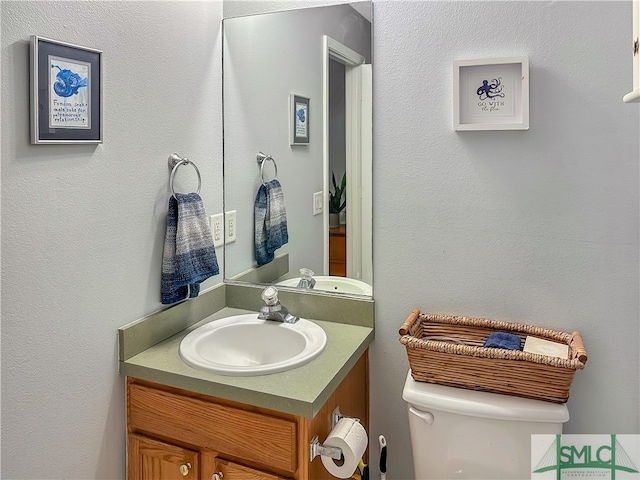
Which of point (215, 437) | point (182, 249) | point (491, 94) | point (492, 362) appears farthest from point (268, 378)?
point (491, 94)

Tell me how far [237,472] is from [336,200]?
893 mm

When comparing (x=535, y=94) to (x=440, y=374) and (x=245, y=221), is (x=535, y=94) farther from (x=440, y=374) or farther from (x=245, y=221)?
(x=245, y=221)

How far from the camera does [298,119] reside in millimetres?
1795

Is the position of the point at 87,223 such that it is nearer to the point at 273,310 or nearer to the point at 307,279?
the point at 273,310

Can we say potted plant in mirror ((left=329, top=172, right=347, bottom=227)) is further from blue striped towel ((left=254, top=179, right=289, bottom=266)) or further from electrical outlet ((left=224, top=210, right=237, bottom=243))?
electrical outlet ((left=224, top=210, right=237, bottom=243))

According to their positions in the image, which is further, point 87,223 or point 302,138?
point 302,138

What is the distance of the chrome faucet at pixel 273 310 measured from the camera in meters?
1.71

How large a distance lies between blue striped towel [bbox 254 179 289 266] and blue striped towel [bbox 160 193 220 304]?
276 mm

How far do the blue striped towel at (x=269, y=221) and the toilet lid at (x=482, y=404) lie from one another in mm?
708

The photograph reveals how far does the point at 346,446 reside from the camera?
133cm

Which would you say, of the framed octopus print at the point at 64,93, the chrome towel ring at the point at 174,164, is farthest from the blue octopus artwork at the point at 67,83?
the chrome towel ring at the point at 174,164

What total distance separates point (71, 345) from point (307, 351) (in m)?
0.64

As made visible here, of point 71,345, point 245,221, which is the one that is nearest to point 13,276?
point 71,345

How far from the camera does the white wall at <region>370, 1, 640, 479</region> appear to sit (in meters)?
1.45
